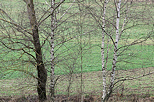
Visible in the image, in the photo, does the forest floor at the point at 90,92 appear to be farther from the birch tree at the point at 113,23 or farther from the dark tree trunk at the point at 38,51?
the birch tree at the point at 113,23

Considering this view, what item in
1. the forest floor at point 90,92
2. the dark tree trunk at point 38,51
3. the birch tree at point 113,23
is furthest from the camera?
the forest floor at point 90,92

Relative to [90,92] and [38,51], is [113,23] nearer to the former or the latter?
[38,51]

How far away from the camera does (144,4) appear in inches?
230

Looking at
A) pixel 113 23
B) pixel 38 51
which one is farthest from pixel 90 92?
pixel 38 51

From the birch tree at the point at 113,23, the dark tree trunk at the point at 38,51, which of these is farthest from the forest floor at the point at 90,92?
the birch tree at the point at 113,23

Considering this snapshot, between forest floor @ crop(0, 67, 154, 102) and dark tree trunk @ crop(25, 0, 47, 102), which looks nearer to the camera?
dark tree trunk @ crop(25, 0, 47, 102)

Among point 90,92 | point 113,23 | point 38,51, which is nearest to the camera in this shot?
point 38,51

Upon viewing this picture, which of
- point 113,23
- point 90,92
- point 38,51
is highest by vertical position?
point 113,23

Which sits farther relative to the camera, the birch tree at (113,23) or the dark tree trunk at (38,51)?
the birch tree at (113,23)

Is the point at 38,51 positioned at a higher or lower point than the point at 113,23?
lower

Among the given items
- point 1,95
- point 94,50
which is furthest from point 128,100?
point 94,50

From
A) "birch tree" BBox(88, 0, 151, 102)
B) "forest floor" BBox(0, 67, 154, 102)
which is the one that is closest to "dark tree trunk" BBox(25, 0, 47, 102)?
"forest floor" BBox(0, 67, 154, 102)

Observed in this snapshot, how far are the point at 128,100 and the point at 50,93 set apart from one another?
14.2ft

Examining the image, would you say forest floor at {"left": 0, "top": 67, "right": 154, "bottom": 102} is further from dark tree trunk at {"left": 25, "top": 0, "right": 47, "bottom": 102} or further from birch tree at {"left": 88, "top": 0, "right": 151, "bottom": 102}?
birch tree at {"left": 88, "top": 0, "right": 151, "bottom": 102}
